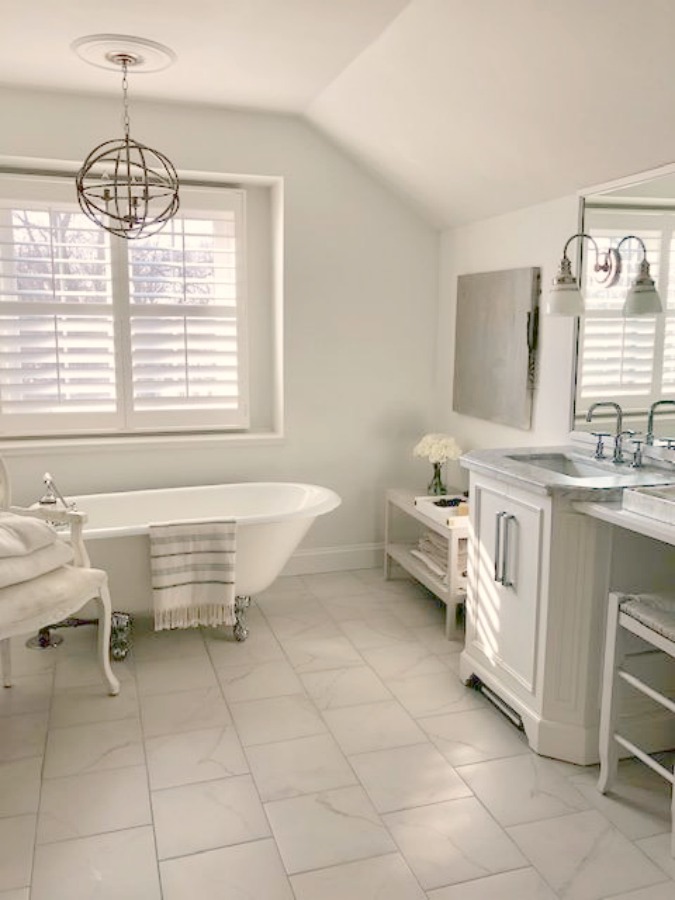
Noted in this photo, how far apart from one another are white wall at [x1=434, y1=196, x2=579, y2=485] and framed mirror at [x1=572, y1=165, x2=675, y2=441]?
10cm

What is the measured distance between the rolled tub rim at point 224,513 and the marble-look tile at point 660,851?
1.89 metres

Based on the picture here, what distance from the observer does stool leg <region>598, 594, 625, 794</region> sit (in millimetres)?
2340

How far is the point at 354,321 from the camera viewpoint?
4.37 meters

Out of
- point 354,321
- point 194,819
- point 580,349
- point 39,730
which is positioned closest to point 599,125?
point 580,349

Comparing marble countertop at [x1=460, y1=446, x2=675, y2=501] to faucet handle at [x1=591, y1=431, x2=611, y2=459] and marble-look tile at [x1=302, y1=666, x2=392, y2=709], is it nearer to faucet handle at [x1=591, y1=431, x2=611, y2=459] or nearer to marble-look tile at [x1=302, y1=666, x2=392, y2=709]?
faucet handle at [x1=591, y1=431, x2=611, y2=459]

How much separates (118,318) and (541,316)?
7.25 feet

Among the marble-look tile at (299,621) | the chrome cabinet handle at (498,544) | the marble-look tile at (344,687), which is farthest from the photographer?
the marble-look tile at (299,621)

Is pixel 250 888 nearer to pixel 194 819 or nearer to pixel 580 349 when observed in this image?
pixel 194 819

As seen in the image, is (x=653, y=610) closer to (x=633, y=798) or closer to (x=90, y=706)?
(x=633, y=798)

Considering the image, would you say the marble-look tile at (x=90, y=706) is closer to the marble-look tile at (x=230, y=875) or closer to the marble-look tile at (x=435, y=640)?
the marble-look tile at (x=230, y=875)

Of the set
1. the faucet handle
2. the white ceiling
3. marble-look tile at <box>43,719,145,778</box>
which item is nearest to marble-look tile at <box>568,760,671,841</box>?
the faucet handle

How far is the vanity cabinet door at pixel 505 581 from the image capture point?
2.62 metres

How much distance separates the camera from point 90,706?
9.64ft

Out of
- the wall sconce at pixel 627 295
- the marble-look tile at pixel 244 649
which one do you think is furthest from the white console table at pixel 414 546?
the wall sconce at pixel 627 295
